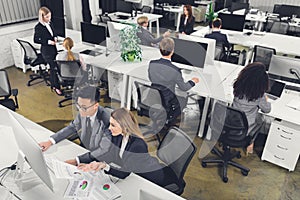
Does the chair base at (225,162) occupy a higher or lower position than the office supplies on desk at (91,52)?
lower

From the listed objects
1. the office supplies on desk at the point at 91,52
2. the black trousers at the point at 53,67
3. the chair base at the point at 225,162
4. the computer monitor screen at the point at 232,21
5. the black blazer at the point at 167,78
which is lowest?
the chair base at the point at 225,162

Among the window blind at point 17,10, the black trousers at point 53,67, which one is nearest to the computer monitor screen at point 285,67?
the black trousers at point 53,67

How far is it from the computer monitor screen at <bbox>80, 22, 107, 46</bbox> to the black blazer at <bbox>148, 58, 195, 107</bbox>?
5.52ft

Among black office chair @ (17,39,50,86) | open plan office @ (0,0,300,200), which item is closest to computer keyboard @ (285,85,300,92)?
open plan office @ (0,0,300,200)

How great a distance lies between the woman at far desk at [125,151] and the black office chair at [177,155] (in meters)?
0.29

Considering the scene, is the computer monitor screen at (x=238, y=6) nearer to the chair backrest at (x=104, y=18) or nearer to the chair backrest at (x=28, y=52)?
the chair backrest at (x=104, y=18)

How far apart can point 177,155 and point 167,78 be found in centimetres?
130

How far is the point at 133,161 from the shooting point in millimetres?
2270

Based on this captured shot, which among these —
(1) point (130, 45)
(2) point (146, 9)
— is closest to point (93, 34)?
(1) point (130, 45)

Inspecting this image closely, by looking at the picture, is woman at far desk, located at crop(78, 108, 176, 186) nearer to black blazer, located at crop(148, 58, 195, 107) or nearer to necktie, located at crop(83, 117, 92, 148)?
necktie, located at crop(83, 117, 92, 148)

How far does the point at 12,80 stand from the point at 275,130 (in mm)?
4904

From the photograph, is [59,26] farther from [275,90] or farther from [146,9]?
[275,90]

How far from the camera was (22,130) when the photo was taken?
1.99 meters

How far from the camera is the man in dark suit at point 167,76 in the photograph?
3.54 m
